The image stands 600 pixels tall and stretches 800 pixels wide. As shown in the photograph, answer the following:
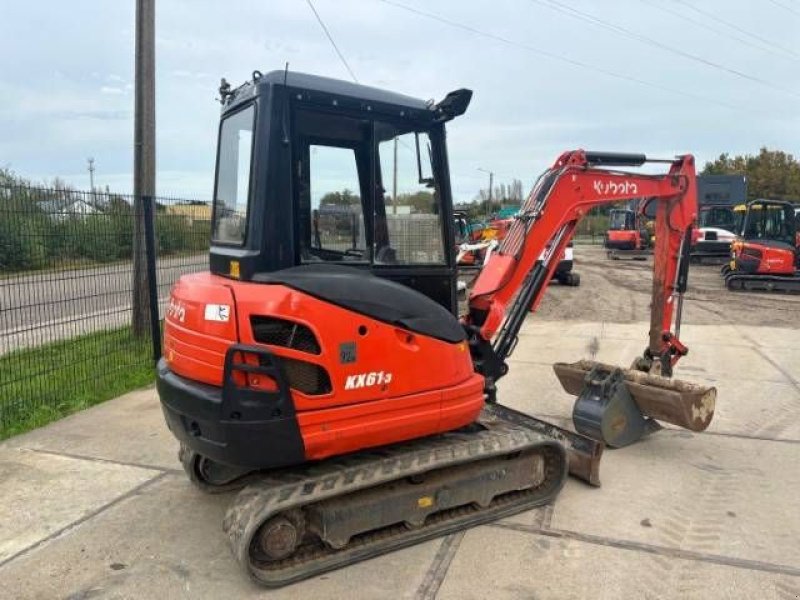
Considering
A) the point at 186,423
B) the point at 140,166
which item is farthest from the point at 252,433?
the point at 140,166

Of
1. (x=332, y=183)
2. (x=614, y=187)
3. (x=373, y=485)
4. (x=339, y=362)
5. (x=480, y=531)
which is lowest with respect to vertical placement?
(x=480, y=531)

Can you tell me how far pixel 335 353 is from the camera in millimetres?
3270

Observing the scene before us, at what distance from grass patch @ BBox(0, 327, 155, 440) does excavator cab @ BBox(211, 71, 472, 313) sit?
3.05m

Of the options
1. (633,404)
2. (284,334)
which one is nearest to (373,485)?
(284,334)

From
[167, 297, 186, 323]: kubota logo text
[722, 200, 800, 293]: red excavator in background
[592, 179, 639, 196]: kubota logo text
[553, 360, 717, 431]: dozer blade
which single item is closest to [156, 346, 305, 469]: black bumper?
[167, 297, 186, 323]: kubota logo text

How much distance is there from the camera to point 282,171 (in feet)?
11.3

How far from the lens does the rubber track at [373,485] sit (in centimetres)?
320

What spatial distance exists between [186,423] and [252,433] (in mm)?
486

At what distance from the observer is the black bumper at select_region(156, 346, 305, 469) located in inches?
123

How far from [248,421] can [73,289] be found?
3.77 metres

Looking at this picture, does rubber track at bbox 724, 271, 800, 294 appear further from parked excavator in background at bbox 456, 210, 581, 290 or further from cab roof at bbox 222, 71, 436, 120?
cab roof at bbox 222, 71, 436, 120

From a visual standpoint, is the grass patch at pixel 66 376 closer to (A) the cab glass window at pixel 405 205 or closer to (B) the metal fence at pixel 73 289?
(B) the metal fence at pixel 73 289

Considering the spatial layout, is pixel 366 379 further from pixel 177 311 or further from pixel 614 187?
pixel 614 187

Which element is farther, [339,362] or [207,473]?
[207,473]
